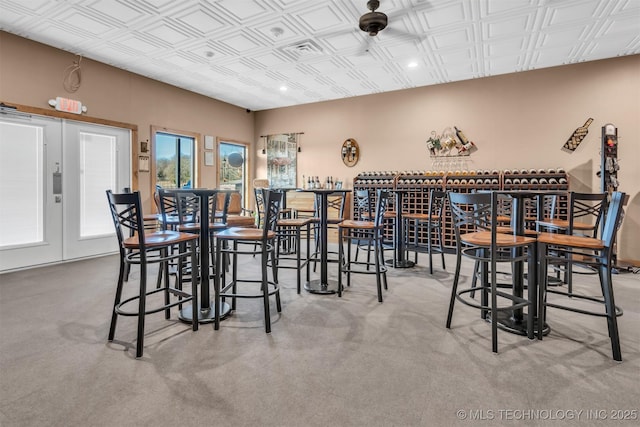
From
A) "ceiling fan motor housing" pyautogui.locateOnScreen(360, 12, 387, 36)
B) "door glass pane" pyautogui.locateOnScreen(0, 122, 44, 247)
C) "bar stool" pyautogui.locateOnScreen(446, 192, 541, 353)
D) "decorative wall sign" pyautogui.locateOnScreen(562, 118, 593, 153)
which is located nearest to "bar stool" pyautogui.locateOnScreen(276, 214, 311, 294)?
"bar stool" pyautogui.locateOnScreen(446, 192, 541, 353)

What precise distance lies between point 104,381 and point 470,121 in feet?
20.2

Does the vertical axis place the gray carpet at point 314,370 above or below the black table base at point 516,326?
below

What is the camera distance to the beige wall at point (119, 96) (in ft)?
13.8

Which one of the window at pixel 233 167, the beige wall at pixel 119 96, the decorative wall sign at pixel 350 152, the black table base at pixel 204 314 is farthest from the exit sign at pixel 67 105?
the decorative wall sign at pixel 350 152

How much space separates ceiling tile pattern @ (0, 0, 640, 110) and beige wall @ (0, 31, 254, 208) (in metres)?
0.19

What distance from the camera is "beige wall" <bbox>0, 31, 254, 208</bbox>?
4.22 m

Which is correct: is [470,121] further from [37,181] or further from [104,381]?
[37,181]

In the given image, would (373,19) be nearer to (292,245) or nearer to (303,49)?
(303,49)

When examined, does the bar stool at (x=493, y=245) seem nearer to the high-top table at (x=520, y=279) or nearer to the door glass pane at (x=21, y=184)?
the high-top table at (x=520, y=279)

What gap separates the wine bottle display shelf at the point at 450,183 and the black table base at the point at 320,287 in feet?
6.20

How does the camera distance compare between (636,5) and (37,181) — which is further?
(37,181)

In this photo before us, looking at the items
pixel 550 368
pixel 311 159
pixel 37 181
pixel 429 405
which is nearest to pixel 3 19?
pixel 37 181

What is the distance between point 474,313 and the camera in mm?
2756

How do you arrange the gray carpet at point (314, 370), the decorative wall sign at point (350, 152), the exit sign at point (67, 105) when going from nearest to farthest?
the gray carpet at point (314, 370), the exit sign at point (67, 105), the decorative wall sign at point (350, 152)
